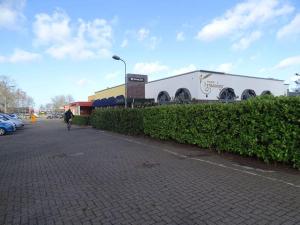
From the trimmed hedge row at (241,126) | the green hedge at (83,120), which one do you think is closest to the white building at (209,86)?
the green hedge at (83,120)

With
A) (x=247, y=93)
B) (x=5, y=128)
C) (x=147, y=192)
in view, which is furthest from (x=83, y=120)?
(x=147, y=192)

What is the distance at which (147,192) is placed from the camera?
588 centimetres

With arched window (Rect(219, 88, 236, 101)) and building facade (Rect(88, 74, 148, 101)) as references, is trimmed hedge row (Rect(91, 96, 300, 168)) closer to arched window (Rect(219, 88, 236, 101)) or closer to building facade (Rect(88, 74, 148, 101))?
arched window (Rect(219, 88, 236, 101))

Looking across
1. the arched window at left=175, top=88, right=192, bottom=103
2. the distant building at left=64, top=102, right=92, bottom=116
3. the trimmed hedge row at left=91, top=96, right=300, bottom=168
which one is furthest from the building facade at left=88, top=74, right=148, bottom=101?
the trimmed hedge row at left=91, top=96, right=300, bottom=168

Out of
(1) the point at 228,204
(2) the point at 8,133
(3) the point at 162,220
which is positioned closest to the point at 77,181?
(3) the point at 162,220

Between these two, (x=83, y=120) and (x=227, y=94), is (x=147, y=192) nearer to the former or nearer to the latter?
(x=227, y=94)

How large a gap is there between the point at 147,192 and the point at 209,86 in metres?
24.6

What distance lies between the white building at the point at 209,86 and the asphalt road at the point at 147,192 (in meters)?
19.6

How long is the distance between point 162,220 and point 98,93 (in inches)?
2139

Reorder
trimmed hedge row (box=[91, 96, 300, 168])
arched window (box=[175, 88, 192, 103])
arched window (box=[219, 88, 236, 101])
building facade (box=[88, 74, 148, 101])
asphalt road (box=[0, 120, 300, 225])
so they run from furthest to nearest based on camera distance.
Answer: building facade (box=[88, 74, 148, 101])
arched window (box=[219, 88, 236, 101])
arched window (box=[175, 88, 192, 103])
trimmed hedge row (box=[91, 96, 300, 168])
asphalt road (box=[0, 120, 300, 225])

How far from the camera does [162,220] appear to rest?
4.43m

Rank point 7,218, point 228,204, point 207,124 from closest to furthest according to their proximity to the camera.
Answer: point 7,218
point 228,204
point 207,124

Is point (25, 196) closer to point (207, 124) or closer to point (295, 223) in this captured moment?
point (295, 223)

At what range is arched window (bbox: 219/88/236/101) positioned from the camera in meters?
30.6
